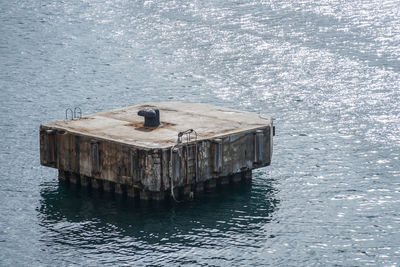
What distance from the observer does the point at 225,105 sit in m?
71.8

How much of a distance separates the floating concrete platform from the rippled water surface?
3.98 feet

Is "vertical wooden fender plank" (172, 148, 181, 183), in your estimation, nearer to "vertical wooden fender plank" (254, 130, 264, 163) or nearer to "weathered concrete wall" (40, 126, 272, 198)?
"weathered concrete wall" (40, 126, 272, 198)

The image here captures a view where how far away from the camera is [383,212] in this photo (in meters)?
48.4

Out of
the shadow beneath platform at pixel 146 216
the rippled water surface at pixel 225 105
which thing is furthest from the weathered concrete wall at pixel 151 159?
the rippled water surface at pixel 225 105

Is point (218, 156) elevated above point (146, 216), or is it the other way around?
point (218, 156)

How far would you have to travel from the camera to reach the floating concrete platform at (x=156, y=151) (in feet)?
153

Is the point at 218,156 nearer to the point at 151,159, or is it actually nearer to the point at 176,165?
the point at 176,165

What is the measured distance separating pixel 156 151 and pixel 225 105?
2670cm

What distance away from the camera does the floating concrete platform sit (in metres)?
46.5

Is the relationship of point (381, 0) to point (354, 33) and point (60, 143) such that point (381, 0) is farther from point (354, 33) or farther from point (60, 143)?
point (60, 143)

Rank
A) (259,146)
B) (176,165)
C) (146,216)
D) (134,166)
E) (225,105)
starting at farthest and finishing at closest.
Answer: (225,105) < (259,146) < (146,216) < (176,165) < (134,166)

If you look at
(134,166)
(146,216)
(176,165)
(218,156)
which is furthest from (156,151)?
(218,156)

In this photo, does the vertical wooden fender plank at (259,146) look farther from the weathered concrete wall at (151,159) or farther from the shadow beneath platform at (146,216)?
the shadow beneath platform at (146,216)

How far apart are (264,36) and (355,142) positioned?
34022 mm
